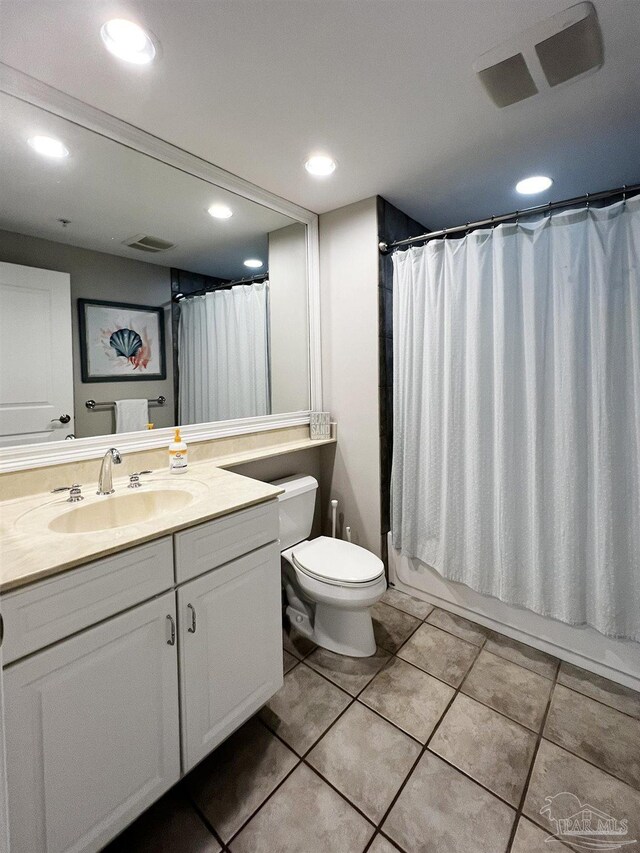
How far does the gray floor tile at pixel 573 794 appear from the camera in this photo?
1149mm

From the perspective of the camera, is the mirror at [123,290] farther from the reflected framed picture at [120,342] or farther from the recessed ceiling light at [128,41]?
the recessed ceiling light at [128,41]

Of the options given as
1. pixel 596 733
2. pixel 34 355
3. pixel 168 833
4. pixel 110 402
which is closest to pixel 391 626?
pixel 596 733

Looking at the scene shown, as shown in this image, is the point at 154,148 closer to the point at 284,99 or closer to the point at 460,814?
the point at 284,99

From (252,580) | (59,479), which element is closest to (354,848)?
(252,580)

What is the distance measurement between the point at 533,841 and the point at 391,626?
0.96 m

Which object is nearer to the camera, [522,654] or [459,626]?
[522,654]

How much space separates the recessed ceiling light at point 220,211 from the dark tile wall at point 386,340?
81 cm

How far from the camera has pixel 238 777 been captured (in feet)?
4.19

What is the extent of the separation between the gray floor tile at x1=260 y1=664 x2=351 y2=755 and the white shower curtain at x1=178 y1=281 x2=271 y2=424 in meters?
1.23

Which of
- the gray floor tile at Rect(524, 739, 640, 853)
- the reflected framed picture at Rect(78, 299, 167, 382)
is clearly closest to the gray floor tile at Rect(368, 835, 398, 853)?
the gray floor tile at Rect(524, 739, 640, 853)

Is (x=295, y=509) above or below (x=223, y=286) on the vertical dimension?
below

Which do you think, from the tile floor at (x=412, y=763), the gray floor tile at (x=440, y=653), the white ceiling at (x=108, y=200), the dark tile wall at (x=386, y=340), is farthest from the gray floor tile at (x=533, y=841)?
the white ceiling at (x=108, y=200)

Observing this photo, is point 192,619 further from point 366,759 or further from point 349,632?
point 349,632

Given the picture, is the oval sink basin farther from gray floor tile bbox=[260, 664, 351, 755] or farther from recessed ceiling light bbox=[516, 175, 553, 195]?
recessed ceiling light bbox=[516, 175, 553, 195]
